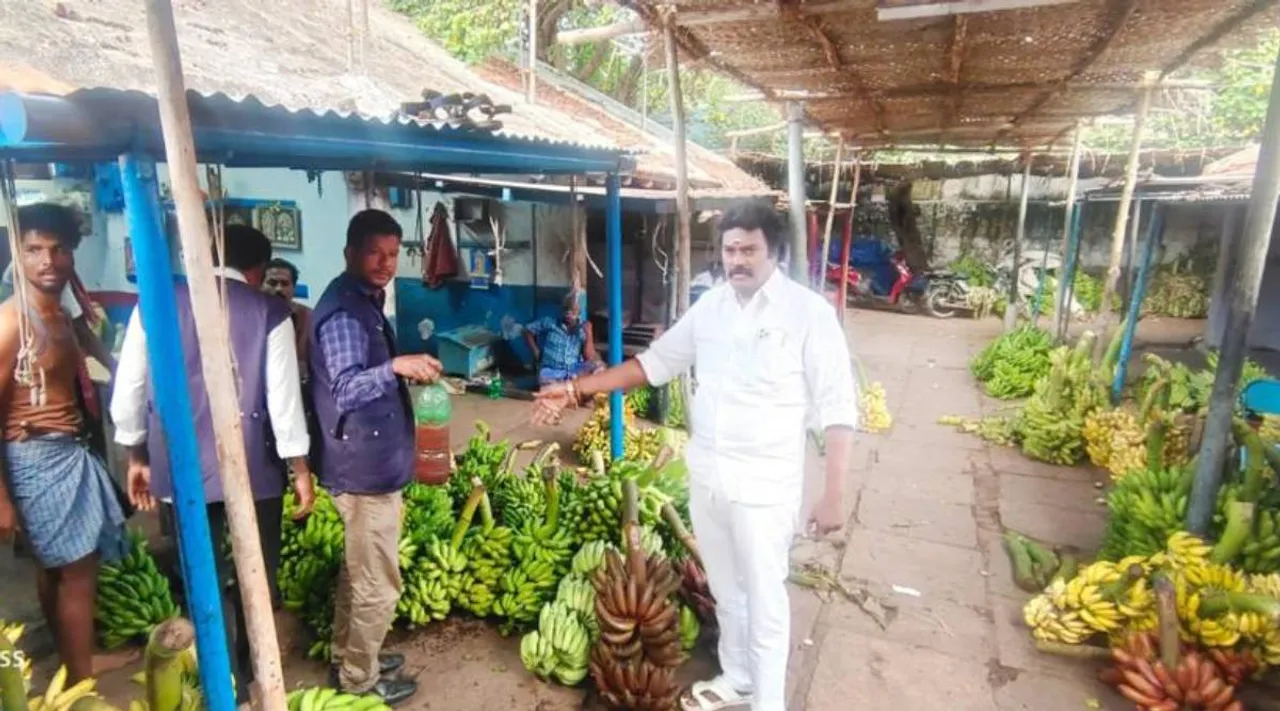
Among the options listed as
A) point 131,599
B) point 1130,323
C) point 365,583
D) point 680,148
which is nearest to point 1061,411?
point 1130,323

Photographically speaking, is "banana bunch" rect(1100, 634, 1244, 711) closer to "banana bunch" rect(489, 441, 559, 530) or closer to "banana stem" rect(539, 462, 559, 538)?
"banana stem" rect(539, 462, 559, 538)

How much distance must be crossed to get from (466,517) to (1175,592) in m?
3.41

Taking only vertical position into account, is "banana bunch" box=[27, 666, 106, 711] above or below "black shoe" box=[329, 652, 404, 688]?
above

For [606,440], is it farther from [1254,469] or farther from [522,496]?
[1254,469]

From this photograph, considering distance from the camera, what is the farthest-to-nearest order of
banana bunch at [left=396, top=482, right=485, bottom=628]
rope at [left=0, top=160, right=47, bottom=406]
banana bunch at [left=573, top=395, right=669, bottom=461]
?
1. banana bunch at [left=573, top=395, right=669, bottom=461]
2. banana bunch at [left=396, top=482, right=485, bottom=628]
3. rope at [left=0, top=160, right=47, bottom=406]

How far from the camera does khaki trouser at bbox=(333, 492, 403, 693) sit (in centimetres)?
296

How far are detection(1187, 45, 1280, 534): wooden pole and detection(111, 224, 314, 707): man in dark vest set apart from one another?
14.4ft

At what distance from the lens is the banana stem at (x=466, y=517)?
393 centimetres

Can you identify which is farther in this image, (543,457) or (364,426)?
(543,457)

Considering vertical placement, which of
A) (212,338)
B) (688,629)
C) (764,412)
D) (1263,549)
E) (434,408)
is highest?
(212,338)

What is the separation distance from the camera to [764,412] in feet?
9.09

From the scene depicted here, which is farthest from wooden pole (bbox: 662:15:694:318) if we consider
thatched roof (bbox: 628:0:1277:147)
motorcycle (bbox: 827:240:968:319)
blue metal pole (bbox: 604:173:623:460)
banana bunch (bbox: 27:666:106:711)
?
motorcycle (bbox: 827:240:968:319)

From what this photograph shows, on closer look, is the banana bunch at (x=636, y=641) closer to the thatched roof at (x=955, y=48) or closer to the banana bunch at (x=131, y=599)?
the banana bunch at (x=131, y=599)

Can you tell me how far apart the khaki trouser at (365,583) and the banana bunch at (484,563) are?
73cm
